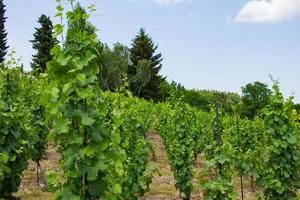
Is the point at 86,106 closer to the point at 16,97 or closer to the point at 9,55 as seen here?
the point at 16,97

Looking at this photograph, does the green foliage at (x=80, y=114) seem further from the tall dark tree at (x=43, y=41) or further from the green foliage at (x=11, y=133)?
the tall dark tree at (x=43, y=41)

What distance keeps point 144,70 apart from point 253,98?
15898 millimetres

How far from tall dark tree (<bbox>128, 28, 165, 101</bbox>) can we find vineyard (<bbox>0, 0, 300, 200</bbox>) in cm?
2846

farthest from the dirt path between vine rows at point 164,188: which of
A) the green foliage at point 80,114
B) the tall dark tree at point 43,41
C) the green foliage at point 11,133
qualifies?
the tall dark tree at point 43,41

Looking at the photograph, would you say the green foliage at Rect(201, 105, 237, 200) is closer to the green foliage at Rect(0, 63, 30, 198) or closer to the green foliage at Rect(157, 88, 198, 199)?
the green foliage at Rect(0, 63, 30, 198)

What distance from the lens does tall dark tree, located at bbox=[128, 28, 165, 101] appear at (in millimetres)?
46344

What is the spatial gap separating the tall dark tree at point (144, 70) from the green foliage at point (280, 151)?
36.0m

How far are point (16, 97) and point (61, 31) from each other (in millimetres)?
4600

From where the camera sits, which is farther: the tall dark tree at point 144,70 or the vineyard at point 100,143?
the tall dark tree at point 144,70

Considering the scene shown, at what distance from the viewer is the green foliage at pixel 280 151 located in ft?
29.3

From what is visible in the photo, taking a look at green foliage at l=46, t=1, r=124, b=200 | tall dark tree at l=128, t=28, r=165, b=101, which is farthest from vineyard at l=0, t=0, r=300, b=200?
tall dark tree at l=128, t=28, r=165, b=101

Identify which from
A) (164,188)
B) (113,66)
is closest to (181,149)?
(164,188)

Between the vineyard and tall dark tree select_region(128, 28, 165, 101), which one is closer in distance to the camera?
the vineyard

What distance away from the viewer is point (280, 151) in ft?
29.7
